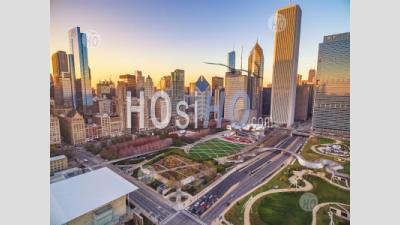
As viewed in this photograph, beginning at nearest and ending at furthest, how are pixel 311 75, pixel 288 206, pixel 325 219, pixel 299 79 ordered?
pixel 325 219
pixel 288 206
pixel 311 75
pixel 299 79

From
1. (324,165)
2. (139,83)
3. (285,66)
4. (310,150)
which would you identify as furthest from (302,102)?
(139,83)

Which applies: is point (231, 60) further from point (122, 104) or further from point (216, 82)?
point (122, 104)

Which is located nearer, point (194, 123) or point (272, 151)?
point (272, 151)

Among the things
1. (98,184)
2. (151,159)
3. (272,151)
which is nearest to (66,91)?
(151,159)

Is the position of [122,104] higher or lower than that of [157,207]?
higher

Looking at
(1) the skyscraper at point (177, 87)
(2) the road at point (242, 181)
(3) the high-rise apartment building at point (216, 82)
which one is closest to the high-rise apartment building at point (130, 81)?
(1) the skyscraper at point (177, 87)

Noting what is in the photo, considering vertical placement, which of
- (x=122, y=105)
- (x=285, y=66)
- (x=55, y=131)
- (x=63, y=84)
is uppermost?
(x=285, y=66)

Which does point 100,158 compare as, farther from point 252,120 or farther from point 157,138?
point 252,120
